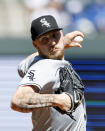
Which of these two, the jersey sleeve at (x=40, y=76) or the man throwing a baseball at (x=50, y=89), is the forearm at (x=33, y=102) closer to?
the man throwing a baseball at (x=50, y=89)

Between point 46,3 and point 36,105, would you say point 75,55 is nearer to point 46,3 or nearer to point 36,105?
point 46,3

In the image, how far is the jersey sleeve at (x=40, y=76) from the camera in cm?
252

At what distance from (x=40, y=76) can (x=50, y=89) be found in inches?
8.5

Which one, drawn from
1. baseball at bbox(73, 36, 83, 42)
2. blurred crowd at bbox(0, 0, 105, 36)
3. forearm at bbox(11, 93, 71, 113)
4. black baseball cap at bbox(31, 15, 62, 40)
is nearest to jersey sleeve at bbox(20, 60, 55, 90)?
forearm at bbox(11, 93, 71, 113)

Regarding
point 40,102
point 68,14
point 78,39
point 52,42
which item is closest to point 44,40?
point 52,42

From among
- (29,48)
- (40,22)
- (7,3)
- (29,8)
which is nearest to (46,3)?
(29,8)

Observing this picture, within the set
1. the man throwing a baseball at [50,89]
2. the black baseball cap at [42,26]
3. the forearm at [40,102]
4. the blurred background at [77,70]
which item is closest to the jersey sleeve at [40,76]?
the man throwing a baseball at [50,89]

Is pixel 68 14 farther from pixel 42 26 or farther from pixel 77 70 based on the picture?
pixel 42 26

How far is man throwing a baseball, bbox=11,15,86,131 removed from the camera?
7.92 ft

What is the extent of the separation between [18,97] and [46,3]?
521 cm

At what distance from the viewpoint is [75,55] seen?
5855 millimetres

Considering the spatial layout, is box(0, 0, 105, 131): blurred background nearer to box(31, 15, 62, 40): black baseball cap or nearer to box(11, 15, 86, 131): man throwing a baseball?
box(11, 15, 86, 131): man throwing a baseball

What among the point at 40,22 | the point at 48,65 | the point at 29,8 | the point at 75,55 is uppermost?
the point at 29,8

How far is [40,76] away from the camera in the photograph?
8.38 feet
